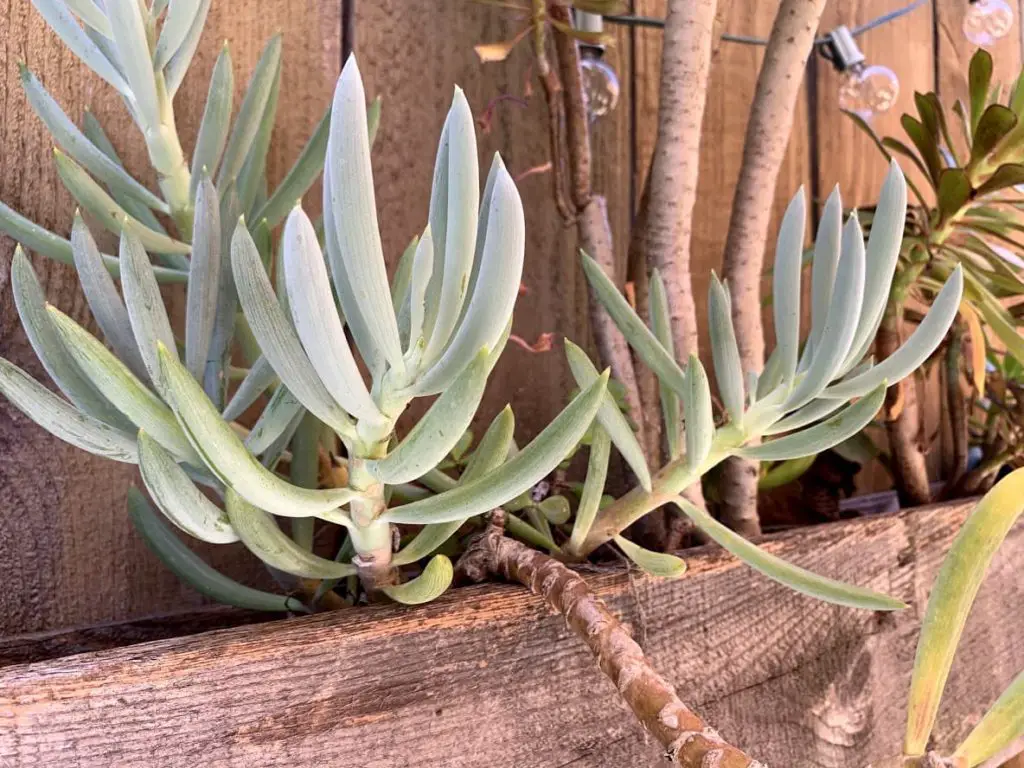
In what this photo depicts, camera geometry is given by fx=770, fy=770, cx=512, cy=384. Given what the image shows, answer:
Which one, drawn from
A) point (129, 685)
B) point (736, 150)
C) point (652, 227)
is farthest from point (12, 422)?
point (736, 150)

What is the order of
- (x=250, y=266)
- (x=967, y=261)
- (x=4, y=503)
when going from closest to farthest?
(x=250, y=266) → (x=4, y=503) → (x=967, y=261)

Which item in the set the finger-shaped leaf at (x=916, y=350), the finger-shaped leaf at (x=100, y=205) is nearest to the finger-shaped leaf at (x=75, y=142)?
the finger-shaped leaf at (x=100, y=205)

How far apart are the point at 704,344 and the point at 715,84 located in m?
0.25

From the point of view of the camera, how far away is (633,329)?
14.5 inches

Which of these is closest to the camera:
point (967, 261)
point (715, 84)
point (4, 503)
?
point (4, 503)

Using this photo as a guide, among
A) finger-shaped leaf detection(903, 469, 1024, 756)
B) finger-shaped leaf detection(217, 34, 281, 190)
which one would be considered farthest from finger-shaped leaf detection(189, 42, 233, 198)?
finger-shaped leaf detection(903, 469, 1024, 756)

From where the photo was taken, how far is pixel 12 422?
409 mm

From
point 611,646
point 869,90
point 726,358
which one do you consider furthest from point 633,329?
point 869,90

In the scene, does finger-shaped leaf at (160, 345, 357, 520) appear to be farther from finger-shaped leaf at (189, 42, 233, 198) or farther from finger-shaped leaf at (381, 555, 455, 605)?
finger-shaped leaf at (189, 42, 233, 198)

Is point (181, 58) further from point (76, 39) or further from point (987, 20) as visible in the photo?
point (987, 20)

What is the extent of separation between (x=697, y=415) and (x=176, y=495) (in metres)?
0.21

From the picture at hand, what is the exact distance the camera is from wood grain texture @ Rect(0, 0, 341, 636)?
41 cm

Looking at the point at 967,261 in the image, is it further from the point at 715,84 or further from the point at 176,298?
the point at 176,298

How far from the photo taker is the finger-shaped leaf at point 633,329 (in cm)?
37
